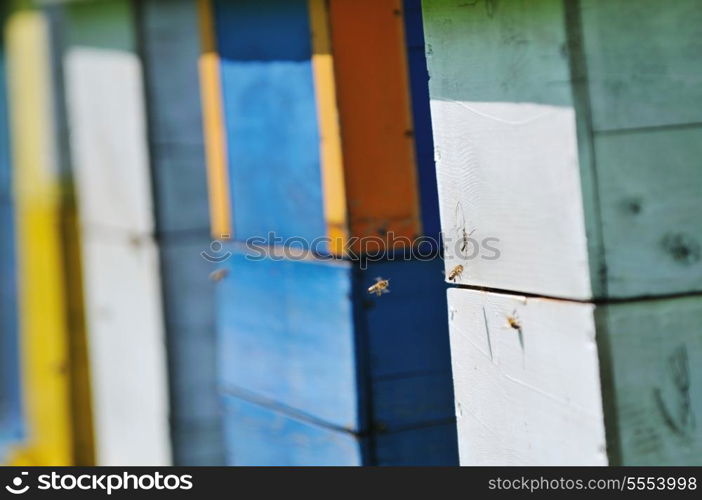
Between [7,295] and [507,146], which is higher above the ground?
[507,146]

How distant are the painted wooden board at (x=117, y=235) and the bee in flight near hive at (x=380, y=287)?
4.32 feet

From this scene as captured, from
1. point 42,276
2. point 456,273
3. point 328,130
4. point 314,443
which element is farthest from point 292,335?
point 42,276

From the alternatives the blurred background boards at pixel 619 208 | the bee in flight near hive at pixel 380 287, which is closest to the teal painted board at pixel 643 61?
the blurred background boards at pixel 619 208

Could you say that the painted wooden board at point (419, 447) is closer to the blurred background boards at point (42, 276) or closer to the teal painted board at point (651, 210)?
the teal painted board at point (651, 210)

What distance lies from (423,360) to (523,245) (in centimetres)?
95

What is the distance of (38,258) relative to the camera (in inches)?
192

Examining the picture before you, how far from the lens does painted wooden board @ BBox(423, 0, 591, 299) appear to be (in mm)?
1688

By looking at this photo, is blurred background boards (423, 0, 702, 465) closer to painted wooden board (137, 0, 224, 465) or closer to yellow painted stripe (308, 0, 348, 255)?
yellow painted stripe (308, 0, 348, 255)

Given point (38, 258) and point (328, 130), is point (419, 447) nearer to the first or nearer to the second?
point (328, 130)

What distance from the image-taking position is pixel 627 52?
5.49ft

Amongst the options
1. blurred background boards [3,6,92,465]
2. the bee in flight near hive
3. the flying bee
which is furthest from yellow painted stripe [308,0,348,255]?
blurred background boards [3,6,92,465]

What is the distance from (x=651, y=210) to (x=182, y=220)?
235 cm

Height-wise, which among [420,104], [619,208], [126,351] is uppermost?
[420,104]

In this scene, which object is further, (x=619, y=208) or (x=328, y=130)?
(x=328, y=130)
